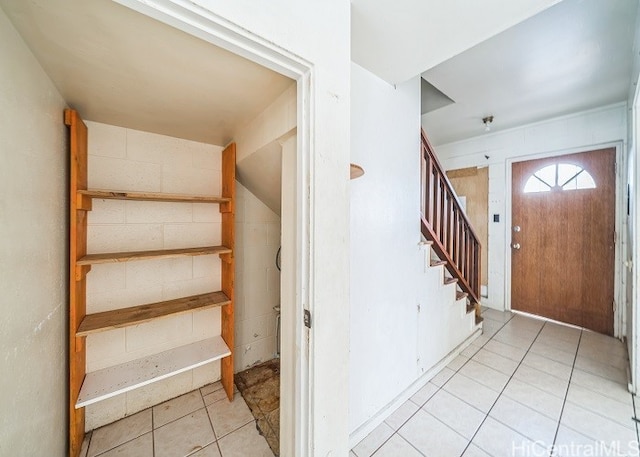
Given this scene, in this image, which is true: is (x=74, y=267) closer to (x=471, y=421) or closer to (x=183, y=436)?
(x=183, y=436)

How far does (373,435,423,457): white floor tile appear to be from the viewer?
52.7 inches

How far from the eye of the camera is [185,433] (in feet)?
4.80

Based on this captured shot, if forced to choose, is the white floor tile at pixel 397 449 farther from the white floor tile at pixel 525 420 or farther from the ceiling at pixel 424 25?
the ceiling at pixel 424 25

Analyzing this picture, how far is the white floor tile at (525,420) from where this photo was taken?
4.68ft

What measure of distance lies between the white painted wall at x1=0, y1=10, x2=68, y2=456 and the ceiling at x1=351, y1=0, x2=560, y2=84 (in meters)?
1.28

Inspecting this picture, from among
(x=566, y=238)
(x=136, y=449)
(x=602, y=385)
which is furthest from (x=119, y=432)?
(x=566, y=238)

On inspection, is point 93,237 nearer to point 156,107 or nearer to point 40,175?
point 40,175

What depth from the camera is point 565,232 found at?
2.91 m

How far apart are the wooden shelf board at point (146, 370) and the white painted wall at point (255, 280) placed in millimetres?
298

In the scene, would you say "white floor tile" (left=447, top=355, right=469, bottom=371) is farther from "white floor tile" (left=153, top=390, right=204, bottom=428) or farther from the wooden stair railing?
"white floor tile" (left=153, top=390, right=204, bottom=428)

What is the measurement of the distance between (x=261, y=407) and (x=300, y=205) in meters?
1.57

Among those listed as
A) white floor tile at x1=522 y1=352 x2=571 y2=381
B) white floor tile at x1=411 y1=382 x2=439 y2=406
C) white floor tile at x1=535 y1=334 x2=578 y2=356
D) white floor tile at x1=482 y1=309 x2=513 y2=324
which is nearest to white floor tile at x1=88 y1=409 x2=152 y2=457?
white floor tile at x1=411 y1=382 x2=439 y2=406

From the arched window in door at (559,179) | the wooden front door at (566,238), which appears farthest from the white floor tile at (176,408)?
the arched window in door at (559,179)

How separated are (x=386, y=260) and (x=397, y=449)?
108 centimetres
